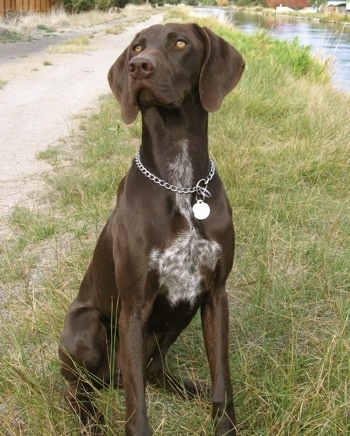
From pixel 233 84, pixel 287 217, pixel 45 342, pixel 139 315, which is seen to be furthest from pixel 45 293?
pixel 287 217

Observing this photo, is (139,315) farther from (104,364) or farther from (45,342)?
(45,342)

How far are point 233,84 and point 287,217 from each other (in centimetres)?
160

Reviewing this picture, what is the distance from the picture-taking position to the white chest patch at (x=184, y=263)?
1978 mm

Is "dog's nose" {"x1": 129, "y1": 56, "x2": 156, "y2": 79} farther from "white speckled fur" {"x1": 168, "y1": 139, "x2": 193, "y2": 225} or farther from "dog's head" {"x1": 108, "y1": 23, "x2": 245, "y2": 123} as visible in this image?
"white speckled fur" {"x1": 168, "y1": 139, "x2": 193, "y2": 225}

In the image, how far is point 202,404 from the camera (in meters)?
2.11

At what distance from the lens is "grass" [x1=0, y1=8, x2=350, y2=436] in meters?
1.95

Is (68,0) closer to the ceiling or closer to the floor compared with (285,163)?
closer to the floor

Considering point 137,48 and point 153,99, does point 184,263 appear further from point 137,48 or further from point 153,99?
point 137,48

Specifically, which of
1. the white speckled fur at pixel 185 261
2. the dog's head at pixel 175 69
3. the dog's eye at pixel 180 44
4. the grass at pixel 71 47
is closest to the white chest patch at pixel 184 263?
the white speckled fur at pixel 185 261

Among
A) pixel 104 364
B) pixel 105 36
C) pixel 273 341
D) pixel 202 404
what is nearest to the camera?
pixel 202 404

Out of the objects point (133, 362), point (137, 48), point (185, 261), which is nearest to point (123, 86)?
point (137, 48)

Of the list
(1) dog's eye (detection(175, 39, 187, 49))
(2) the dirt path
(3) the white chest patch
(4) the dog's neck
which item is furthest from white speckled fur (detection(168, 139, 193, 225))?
(2) the dirt path

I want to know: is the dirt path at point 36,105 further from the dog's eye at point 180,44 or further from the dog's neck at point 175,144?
the dog's eye at point 180,44

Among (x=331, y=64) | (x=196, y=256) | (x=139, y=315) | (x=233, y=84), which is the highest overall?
(x=233, y=84)
